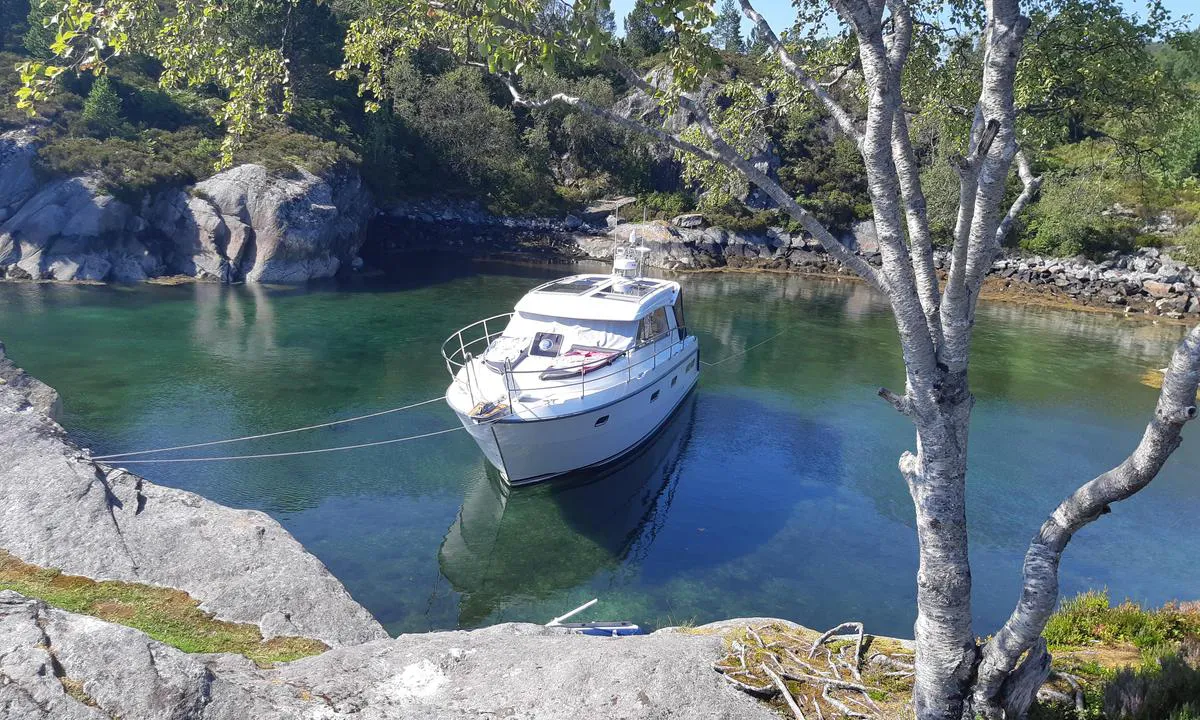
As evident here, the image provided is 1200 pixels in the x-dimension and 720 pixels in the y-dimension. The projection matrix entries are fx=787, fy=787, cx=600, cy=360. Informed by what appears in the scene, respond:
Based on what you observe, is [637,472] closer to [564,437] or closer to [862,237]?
[564,437]

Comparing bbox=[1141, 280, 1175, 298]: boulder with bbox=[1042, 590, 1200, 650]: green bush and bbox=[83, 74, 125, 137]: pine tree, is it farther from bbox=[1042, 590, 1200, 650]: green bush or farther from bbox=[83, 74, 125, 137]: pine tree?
bbox=[83, 74, 125, 137]: pine tree

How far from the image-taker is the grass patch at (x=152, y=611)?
9219 millimetres

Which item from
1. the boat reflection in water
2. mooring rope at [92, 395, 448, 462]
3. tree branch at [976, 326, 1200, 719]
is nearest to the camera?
tree branch at [976, 326, 1200, 719]

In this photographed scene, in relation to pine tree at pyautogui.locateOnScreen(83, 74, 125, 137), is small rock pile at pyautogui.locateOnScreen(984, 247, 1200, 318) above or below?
below

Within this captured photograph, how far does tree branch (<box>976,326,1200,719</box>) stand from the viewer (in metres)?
5.07

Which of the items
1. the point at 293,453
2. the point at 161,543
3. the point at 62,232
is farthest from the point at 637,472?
the point at 62,232

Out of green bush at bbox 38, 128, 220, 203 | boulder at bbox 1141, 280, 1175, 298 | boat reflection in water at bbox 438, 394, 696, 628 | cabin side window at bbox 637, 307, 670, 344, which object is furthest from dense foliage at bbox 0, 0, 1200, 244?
boat reflection in water at bbox 438, 394, 696, 628

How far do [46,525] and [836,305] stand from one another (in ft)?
124

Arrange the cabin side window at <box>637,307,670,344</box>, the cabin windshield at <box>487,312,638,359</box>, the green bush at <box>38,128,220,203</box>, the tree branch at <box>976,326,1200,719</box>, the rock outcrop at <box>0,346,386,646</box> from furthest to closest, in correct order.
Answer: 1. the green bush at <box>38,128,220,203</box>
2. the cabin side window at <box>637,307,670,344</box>
3. the cabin windshield at <box>487,312,638,359</box>
4. the rock outcrop at <box>0,346,386,646</box>
5. the tree branch at <box>976,326,1200,719</box>

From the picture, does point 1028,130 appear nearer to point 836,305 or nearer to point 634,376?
point 634,376

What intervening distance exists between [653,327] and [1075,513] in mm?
15509

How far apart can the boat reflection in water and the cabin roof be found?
365 cm

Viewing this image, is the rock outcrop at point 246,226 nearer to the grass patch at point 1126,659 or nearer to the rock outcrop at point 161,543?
the rock outcrop at point 161,543

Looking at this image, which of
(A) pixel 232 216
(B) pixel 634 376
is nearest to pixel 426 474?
(B) pixel 634 376
